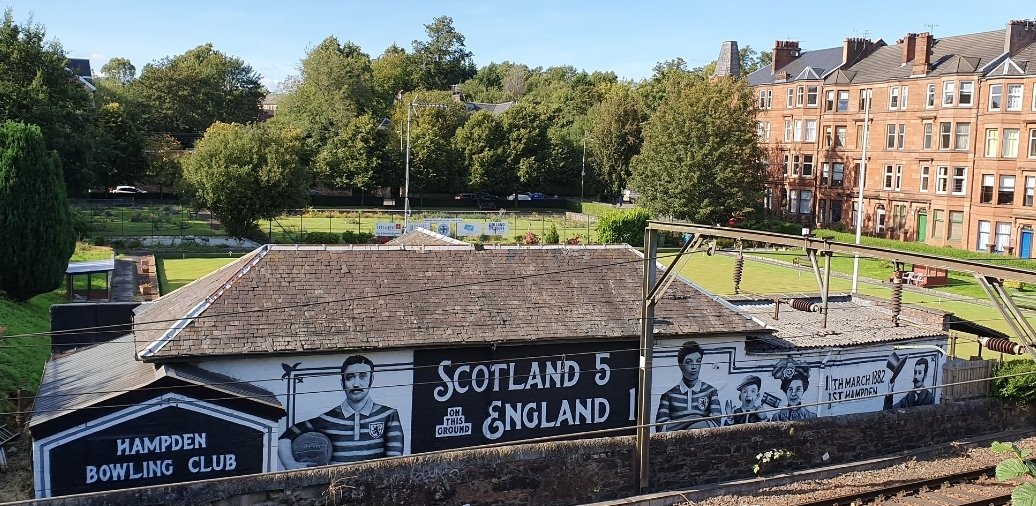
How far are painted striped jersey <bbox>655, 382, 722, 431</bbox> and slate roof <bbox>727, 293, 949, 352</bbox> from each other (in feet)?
5.64

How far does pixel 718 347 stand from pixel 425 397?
6927mm

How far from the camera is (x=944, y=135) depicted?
61031mm

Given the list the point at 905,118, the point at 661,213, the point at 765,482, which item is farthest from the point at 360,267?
the point at 905,118

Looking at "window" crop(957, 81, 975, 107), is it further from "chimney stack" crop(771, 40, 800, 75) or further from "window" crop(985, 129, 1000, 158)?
"chimney stack" crop(771, 40, 800, 75)

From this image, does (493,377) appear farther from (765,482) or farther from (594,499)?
(765,482)

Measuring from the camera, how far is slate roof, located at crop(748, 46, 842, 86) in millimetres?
71938

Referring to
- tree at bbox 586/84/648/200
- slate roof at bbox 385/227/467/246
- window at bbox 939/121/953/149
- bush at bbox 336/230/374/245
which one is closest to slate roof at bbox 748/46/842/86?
window at bbox 939/121/953/149

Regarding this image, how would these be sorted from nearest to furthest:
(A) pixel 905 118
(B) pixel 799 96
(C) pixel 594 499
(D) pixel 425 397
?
1. (C) pixel 594 499
2. (D) pixel 425 397
3. (A) pixel 905 118
4. (B) pixel 799 96

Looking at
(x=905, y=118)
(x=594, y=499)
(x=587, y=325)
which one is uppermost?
(x=905, y=118)

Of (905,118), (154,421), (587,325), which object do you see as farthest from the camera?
(905,118)

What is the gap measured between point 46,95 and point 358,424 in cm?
4872

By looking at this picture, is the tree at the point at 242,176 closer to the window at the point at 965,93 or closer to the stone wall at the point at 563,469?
the stone wall at the point at 563,469

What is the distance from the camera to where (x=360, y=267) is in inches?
782

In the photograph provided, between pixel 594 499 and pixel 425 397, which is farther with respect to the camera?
pixel 425 397
